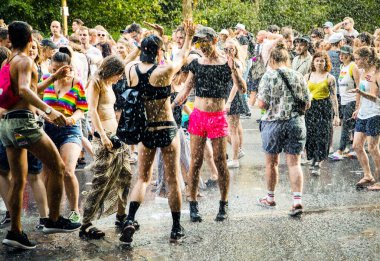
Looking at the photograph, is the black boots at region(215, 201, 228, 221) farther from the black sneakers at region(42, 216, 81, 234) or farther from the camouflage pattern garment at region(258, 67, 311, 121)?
the black sneakers at region(42, 216, 81, 234)

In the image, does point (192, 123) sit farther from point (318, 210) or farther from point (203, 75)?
point (318, 210)

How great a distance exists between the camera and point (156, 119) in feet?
20.7

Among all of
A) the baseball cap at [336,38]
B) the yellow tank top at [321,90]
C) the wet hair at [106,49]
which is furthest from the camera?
the baseball cap at [336,38]

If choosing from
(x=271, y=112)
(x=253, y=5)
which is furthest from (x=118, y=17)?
(x=271, y=112)

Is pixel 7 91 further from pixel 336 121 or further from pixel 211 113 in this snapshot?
pixel 336 121

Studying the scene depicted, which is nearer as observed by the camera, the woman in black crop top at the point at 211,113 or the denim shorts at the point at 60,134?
the denim shorts at the point at 60,134

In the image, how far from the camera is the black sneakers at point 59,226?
6562 mm

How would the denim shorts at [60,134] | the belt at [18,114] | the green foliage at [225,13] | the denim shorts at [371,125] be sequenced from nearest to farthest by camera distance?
the belt at [18,114] < the denim shorts at [60,134] < the denim shorts at [371,125] < the green foliage at [225,13]

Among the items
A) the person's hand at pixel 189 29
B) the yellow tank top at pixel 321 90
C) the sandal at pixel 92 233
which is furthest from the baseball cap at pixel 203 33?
the yellow tank top at pixel 321 90

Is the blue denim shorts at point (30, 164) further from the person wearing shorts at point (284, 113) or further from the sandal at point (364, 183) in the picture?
the sandal at point (364, 183)

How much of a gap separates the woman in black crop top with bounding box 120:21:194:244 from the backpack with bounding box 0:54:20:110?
1.10 m

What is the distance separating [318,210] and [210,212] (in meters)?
1.28

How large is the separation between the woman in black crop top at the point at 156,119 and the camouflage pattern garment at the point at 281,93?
1719 millimetres

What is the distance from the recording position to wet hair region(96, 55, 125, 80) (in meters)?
6.62
